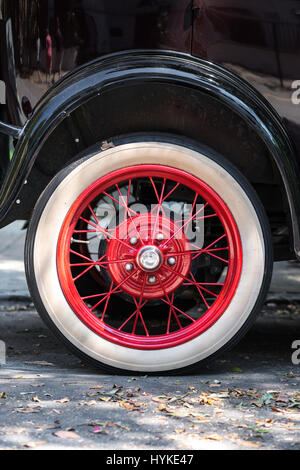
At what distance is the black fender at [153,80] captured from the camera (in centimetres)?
294

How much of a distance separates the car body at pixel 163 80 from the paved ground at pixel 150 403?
7.4 inches

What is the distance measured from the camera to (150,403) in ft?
8.80

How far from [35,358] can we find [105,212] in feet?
2.67

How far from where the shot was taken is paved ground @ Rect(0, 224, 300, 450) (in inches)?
91.3

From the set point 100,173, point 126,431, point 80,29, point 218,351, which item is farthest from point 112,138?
point 126,431

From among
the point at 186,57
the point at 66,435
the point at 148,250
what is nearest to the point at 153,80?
the point at 186,57
